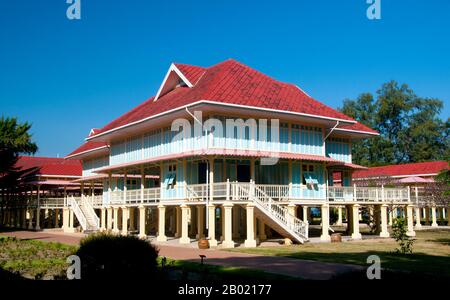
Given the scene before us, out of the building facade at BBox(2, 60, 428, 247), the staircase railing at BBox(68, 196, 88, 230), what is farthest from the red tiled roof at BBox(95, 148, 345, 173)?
the staircase railing at BBox(68, 196, 88, 230)

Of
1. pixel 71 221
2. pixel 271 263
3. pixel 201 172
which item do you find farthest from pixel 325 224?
pixel 71 221

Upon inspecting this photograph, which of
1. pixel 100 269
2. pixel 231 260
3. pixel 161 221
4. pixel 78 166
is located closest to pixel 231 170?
pixel 161 221

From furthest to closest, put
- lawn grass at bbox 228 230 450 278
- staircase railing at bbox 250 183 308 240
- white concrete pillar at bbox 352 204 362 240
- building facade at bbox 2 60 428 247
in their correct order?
white concrete pillar at bbox 352 204 362 240 → building facade at bbox 2 60 428 247 → staircase railing at bbox 250 183 308 240 → lawn grass at bbox 228 230 450 278

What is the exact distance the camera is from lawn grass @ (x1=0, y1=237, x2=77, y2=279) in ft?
56.5

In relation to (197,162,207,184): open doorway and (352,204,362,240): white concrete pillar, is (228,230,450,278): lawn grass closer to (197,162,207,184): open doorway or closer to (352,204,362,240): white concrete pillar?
(352,204,362,240): white concrete pillar

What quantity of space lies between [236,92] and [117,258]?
15828mm

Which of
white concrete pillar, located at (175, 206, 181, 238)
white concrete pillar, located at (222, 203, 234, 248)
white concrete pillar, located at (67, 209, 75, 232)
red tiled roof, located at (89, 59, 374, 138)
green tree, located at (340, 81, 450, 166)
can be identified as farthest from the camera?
green tree, located at (340, 81, 450, 166)

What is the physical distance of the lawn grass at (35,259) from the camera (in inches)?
678

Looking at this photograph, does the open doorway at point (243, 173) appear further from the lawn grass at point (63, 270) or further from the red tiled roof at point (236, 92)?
the lawn grass at point (63, 270)

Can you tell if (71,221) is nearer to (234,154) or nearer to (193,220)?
(193,220)

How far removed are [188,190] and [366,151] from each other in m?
60.6

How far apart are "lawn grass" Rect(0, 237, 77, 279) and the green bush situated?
4.73ft

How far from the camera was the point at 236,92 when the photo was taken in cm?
2869
